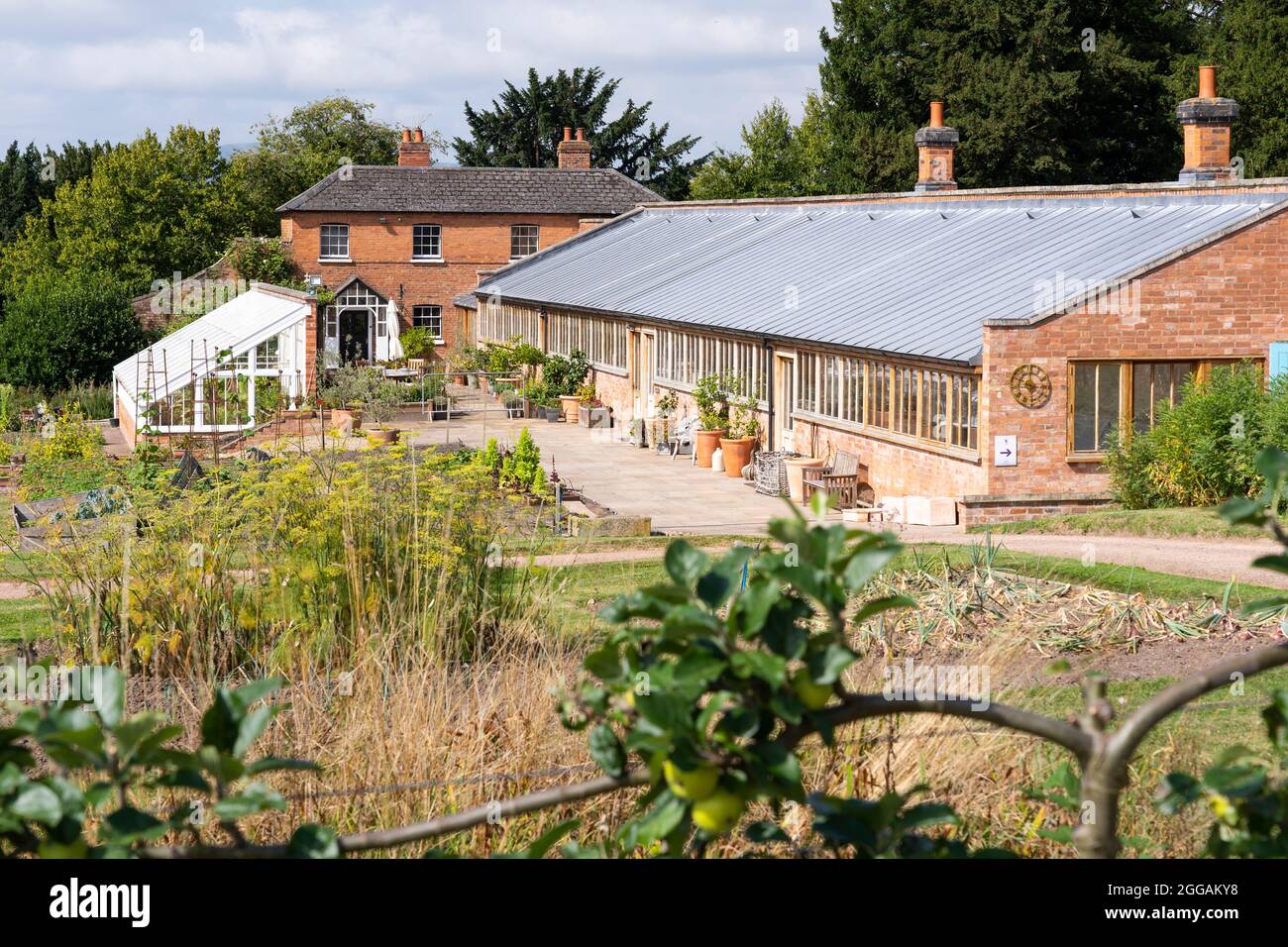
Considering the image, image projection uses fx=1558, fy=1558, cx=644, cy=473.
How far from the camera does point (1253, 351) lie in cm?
2027

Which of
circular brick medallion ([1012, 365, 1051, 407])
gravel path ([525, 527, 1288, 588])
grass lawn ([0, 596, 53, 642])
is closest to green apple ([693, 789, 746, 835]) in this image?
grass lawn ([0, 596, 53, 642])

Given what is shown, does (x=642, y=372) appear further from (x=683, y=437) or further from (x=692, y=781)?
(x=692, y=781)

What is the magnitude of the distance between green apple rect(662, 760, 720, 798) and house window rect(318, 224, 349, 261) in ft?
163

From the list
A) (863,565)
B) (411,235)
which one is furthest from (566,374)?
(863,565)

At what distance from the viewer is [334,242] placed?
50.8m

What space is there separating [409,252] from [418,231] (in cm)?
81

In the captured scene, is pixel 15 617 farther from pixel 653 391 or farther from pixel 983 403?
pixel 653 391

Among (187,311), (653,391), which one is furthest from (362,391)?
(187,311)

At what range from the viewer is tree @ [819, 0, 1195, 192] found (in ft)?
149

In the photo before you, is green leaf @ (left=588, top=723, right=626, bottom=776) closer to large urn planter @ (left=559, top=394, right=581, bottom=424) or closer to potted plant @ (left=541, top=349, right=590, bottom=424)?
large urn planter @ (left=559, top=394, right=581, bottom=424)

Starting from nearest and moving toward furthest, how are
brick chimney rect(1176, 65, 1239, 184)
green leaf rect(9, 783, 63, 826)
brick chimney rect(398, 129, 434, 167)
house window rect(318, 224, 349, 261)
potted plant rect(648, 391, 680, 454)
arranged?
green leaf rect(9, 783, 63, 826), brick chimney rect(1176, 65, 1239, 184), potted plant rect(648, 391, 680, 454), house window rect(318, 224, 349, 261), brick chimney rect(398, 129, 434, 167)

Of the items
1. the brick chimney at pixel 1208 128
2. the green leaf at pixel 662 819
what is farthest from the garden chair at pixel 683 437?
the green leaf at pixel 662 819
